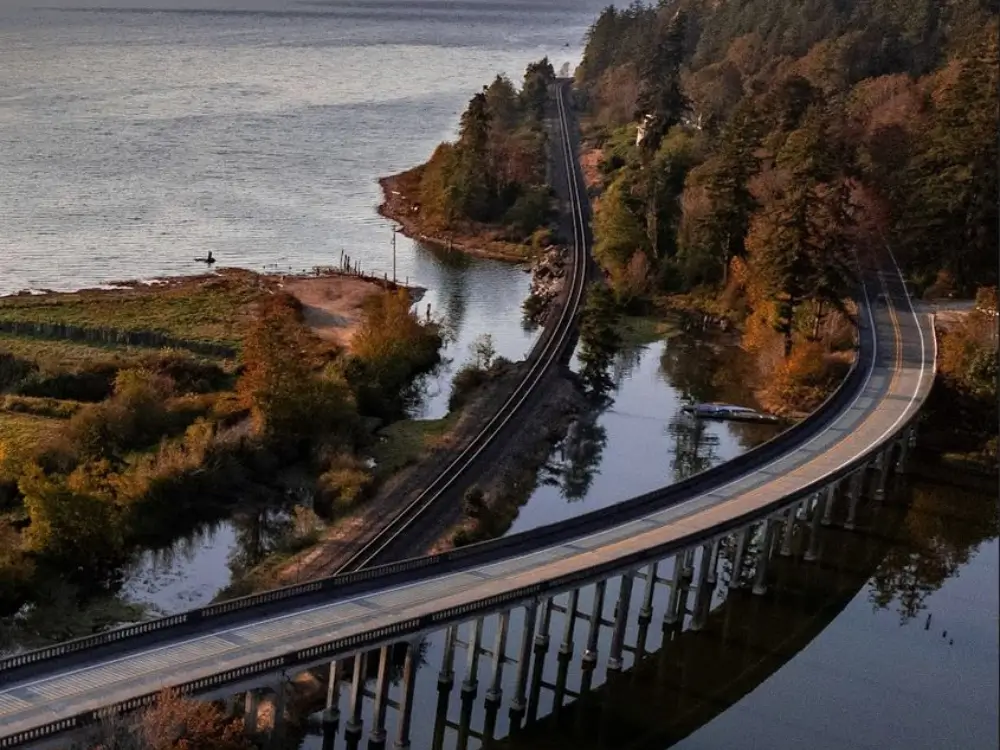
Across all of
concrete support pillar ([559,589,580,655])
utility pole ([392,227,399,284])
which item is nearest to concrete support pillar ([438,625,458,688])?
concrete support pillar ([559,589,580,655])

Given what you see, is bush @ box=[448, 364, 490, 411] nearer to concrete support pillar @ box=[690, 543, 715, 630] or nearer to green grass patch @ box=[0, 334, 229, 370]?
green grass patch @ box=[0, 334, 229, 370]

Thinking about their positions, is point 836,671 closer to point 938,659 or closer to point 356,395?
point 938,659

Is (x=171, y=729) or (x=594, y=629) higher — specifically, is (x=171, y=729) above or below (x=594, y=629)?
above

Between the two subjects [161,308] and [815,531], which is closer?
[815,531]

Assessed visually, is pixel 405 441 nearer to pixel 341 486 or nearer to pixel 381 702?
pixel 341 486

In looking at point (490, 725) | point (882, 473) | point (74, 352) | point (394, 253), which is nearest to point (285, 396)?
point (74, 352)

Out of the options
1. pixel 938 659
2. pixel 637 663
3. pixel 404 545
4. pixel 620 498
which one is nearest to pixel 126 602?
pixel 404 545
